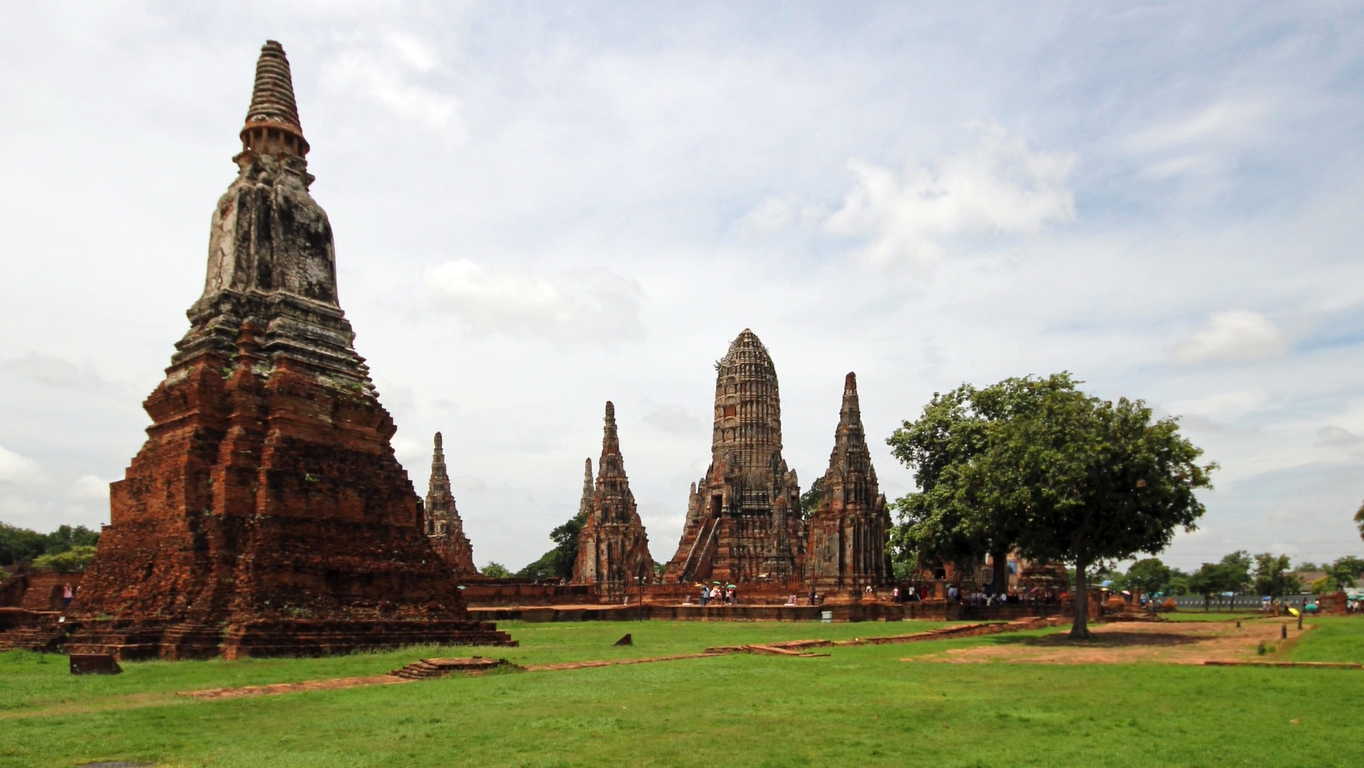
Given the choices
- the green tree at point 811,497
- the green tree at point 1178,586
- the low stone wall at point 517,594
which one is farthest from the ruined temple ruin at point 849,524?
the green tree at point 1178,586

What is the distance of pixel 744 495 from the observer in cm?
5969

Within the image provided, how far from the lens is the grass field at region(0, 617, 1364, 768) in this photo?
9.02 m

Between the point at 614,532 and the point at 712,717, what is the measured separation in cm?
3989

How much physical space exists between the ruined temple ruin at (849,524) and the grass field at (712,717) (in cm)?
2075

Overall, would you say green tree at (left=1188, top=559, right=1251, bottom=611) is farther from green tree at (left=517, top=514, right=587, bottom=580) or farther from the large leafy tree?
the large leafy tree

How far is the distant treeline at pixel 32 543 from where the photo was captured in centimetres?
7950

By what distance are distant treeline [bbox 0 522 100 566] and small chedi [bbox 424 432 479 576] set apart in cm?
3362

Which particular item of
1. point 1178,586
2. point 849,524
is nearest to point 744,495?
A: point 849,524

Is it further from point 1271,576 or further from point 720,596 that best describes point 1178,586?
point 720,596

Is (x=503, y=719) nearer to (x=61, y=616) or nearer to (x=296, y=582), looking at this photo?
(x=296, y=582)

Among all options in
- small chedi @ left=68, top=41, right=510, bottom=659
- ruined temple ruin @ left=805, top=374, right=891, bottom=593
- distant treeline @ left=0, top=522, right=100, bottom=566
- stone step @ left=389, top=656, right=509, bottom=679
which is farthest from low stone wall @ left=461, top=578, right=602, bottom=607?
distant treeline @ left=0, top=522, right=100, bottom=566

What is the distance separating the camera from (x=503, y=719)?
420 inches

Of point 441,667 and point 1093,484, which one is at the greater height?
point 1093,484

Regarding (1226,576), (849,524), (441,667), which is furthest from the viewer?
(1226,576)
